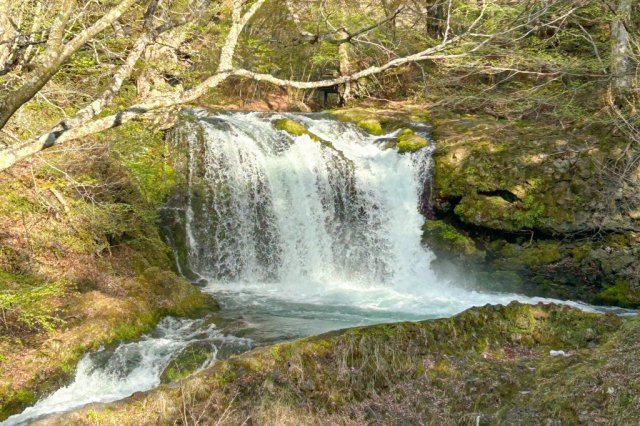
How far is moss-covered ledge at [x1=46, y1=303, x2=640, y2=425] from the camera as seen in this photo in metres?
4.01

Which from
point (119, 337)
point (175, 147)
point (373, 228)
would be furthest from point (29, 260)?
point (373, 228)

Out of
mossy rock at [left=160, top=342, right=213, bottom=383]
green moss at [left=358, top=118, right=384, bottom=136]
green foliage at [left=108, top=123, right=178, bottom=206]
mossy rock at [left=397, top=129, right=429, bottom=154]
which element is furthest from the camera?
green moss at [left=358, top=118, right=384, bottom=136]

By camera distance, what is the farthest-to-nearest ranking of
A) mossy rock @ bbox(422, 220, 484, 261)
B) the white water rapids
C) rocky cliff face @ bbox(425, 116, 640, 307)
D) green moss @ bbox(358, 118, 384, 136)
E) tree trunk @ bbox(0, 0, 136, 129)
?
green moss @ bbox(358, 118, 384, 136) → mossy rock @ bbox(422, 220, 484, 261) → the white water rapids → rocky cliff face @ bbox(425, 116, 640, 307) → tree trunk @ bbox(0, 0, 136, 129)

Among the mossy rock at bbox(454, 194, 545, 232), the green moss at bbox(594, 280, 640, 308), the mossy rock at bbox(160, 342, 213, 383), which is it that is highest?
the mossy rock at bbox(454, 194, 545, 232)

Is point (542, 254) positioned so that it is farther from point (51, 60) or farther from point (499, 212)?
point (51, 60)

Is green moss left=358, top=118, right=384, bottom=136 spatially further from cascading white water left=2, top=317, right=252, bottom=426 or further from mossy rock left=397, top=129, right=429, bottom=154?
cascading white water left=2, top=317, right=252, bottom=426

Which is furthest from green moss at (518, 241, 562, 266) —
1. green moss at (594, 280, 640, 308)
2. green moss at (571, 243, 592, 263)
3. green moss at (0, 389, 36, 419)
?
green moss at (0, 389, 36, 419)

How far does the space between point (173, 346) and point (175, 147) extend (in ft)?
21.1

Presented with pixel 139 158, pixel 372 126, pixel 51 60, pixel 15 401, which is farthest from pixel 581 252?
pixel 51 60

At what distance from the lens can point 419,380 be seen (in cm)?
462

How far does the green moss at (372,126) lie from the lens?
13977 millimetres

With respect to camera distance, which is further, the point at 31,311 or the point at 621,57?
the point at 621,57

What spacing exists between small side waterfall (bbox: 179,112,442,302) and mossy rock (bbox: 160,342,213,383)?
434 cm

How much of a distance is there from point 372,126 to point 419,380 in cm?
1031
